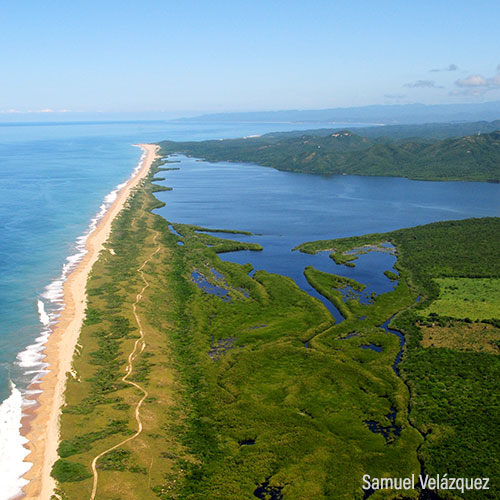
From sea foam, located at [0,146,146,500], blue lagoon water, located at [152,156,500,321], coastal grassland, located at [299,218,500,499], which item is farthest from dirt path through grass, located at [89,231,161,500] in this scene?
blue lagoon water, located at [152,156,500,321]

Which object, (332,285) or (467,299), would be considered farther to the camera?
(332,285)

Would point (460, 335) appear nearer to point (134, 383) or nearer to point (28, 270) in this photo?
point (134, 383)

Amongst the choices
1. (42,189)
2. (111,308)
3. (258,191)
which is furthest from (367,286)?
(42,189)

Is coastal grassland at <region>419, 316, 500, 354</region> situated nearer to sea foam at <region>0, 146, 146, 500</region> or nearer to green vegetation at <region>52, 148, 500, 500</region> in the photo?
green vegetation at <region>52, 148, 500, 500</region>

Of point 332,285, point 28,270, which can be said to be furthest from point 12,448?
point 332,285

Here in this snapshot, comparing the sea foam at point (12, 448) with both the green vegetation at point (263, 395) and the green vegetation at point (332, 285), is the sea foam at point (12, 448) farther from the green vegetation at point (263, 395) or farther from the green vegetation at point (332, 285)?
the green vegetation at point (332, 285)

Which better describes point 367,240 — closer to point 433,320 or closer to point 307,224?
point 307,224
